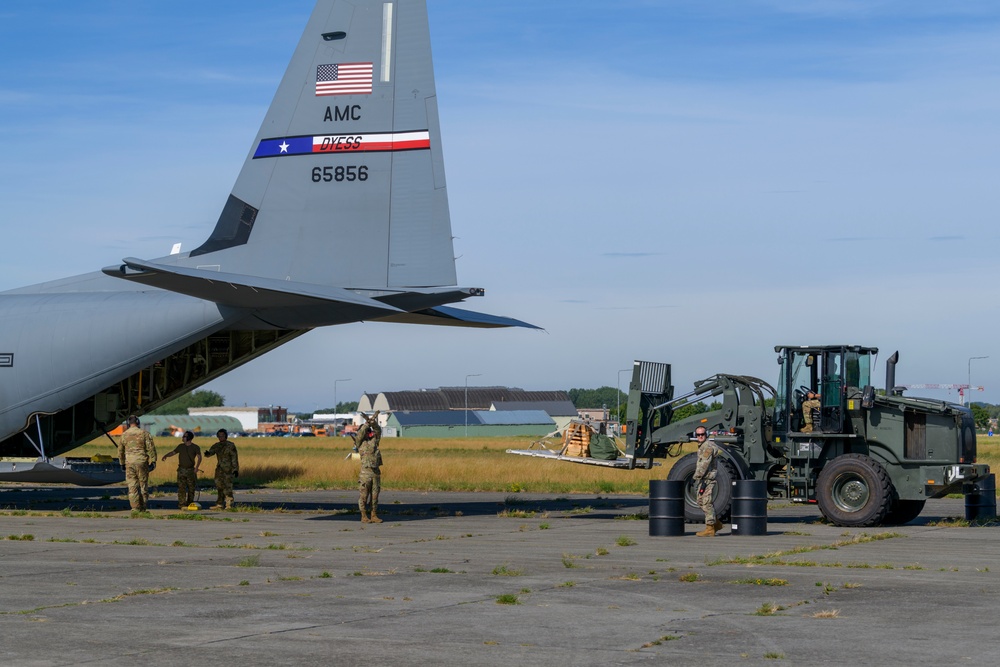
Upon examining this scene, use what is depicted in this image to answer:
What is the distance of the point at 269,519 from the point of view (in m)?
20.8

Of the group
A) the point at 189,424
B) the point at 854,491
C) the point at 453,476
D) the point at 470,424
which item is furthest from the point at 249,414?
the point at 854,491

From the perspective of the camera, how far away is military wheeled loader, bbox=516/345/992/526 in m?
18.6

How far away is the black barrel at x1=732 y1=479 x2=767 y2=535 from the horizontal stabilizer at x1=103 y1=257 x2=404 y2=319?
241 inches

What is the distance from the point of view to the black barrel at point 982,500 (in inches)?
790

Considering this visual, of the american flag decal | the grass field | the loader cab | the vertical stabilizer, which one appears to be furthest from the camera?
the grass field

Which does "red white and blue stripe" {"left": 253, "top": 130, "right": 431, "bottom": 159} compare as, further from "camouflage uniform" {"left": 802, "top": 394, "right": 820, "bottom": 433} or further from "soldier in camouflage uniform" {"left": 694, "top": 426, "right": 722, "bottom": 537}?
"camouflage uniform" {"left": 802, "top": 394, "right": 820, "bottom": 433}

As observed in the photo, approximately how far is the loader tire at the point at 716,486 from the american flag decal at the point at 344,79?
864 centimetres

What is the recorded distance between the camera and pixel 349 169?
21031mm

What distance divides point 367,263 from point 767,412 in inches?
292

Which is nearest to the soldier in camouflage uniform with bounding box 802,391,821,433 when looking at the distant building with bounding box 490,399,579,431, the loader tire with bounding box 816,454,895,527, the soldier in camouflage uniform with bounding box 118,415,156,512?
the loader tire with bounding box 816,454,895,527

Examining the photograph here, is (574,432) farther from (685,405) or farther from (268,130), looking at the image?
(268,130)

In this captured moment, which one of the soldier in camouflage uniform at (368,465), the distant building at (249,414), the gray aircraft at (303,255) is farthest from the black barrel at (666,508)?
the distant building at (249,414)

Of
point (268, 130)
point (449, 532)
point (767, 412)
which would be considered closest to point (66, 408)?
point (268, 130)

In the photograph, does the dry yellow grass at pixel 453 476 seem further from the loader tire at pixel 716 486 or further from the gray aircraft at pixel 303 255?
the loader tire at pixel 716 486
